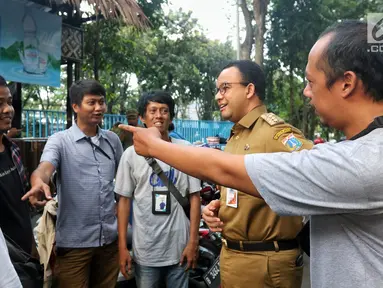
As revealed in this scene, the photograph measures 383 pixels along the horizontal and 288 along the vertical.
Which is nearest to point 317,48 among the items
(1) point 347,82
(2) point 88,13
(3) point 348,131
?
(1) point 347,82

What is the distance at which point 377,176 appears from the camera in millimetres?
917

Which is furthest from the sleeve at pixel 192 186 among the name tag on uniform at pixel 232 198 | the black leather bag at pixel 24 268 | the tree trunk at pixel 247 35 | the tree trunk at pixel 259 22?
the tree trunk at pixel 247 35

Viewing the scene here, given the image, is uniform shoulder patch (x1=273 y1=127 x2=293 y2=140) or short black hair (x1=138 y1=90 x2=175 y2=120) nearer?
uniform shoulder patch (x1=273 y1=127 x2=293 y2=140)

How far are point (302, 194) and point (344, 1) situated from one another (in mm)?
13459

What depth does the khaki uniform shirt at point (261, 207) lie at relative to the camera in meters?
1.87

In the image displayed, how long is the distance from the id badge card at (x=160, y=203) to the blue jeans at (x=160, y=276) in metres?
0.38

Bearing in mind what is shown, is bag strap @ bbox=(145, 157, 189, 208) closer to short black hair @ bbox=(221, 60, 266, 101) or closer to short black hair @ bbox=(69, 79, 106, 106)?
short black hair @ bbox=(69, 79, 106, 106)

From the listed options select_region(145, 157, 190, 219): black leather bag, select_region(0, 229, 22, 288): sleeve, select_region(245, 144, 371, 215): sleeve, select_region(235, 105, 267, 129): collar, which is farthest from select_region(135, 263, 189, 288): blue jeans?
select_region(245, 144, 371, 215): sleeve

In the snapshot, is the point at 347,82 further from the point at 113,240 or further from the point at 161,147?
the point at 113,240

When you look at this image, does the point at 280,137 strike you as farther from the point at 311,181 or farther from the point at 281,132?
the point at 311,181

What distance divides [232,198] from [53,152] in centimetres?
130

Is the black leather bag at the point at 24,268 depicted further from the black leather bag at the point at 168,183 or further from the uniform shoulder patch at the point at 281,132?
the uniform shoulder patch at the point at 281,132

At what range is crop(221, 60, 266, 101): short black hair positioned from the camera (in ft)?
7.04

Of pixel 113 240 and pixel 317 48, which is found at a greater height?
pixel 317 48
